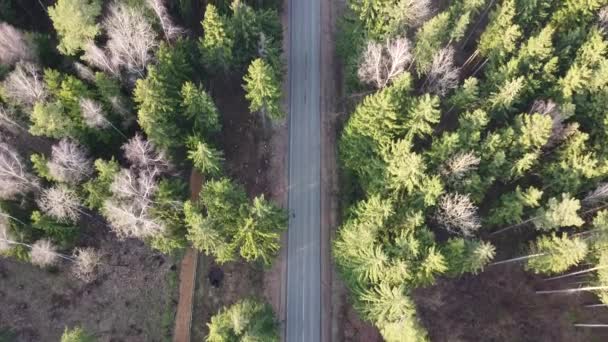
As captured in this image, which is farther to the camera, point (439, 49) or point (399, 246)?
point (439, 49)

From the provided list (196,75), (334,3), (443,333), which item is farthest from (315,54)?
(443,333)

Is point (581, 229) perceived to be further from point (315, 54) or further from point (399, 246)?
point (315, 54)

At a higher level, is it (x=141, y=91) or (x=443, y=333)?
(x=141, y=91)

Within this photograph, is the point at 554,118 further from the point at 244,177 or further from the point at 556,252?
the point at 244,177

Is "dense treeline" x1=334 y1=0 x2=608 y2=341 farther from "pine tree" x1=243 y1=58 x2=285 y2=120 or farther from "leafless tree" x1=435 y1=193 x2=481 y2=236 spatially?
"pine tree" x1=243 y1=58 x2=285 y2=120

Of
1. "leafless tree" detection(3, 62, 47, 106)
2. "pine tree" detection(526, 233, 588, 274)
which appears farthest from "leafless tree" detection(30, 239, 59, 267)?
"pine tree" detection(526, 233, 588, 274)

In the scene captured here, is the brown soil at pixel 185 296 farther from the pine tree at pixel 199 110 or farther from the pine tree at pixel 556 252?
the pine tree at pixel 556 252

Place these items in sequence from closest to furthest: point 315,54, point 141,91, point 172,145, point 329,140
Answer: point 141,91
point 172,145
point 329,140
point 315,54
